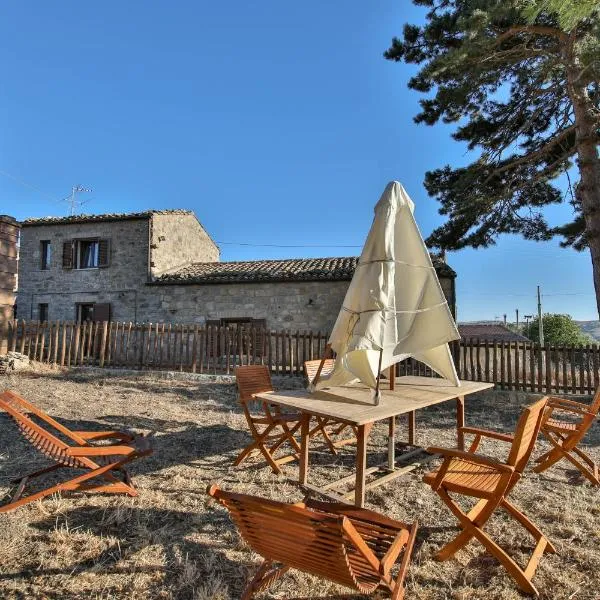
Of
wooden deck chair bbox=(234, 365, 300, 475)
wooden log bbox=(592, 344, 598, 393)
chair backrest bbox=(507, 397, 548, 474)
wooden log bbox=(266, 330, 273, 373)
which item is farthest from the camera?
wooden log bbox=(266, 330, 273, 373)

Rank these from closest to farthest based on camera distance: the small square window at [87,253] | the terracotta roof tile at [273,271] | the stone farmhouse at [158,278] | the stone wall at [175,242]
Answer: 1. the terracotta roof tile at [273,271]
2. the stone farmhouse at [158,278]
3. the stone wall at [175,242]
4. the small square window at [87,253]

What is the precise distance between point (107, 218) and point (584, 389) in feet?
53.0

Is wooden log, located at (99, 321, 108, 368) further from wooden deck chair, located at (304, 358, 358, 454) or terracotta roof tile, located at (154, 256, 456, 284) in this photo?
wooden deck chair, located at (304, 358, 358, 454)

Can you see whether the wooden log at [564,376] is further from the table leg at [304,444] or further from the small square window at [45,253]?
the small square window at [45,253]

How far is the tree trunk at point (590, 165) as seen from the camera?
8.77 meters

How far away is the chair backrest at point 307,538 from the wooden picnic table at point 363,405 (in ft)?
3.76

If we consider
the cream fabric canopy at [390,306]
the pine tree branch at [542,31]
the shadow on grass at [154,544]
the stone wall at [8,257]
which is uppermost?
the pine tree branch at [542,31]

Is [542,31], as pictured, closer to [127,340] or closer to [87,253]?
[127,340]

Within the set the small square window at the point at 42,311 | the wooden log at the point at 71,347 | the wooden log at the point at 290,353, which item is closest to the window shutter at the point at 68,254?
the small square window at the point at 42,311

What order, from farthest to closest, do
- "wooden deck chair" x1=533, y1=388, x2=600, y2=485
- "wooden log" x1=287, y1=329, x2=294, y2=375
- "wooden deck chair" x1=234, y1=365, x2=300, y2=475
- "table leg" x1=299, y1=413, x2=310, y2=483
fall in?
"wooden log" x1=287, y1=329, x2=294, y2=375, "wooden deck chair" x1=234, y1=365, x2=300, y2=475, "wooden deck chair" x1=533, y1=388, x2=600, y2=485, "table leg" x1=299, y1=413, x2=310, y2=483

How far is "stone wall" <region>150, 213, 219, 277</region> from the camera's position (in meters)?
16.2

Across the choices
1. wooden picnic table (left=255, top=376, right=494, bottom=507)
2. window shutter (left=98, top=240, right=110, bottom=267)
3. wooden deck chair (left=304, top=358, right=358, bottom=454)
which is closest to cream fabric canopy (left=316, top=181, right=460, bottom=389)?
wooden picnic table (left=255, top=376, right=494, bottom=507)

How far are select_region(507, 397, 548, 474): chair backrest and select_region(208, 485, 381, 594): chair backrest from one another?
3.86ft

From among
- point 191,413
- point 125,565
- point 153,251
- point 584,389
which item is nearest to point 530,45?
point 584,389
